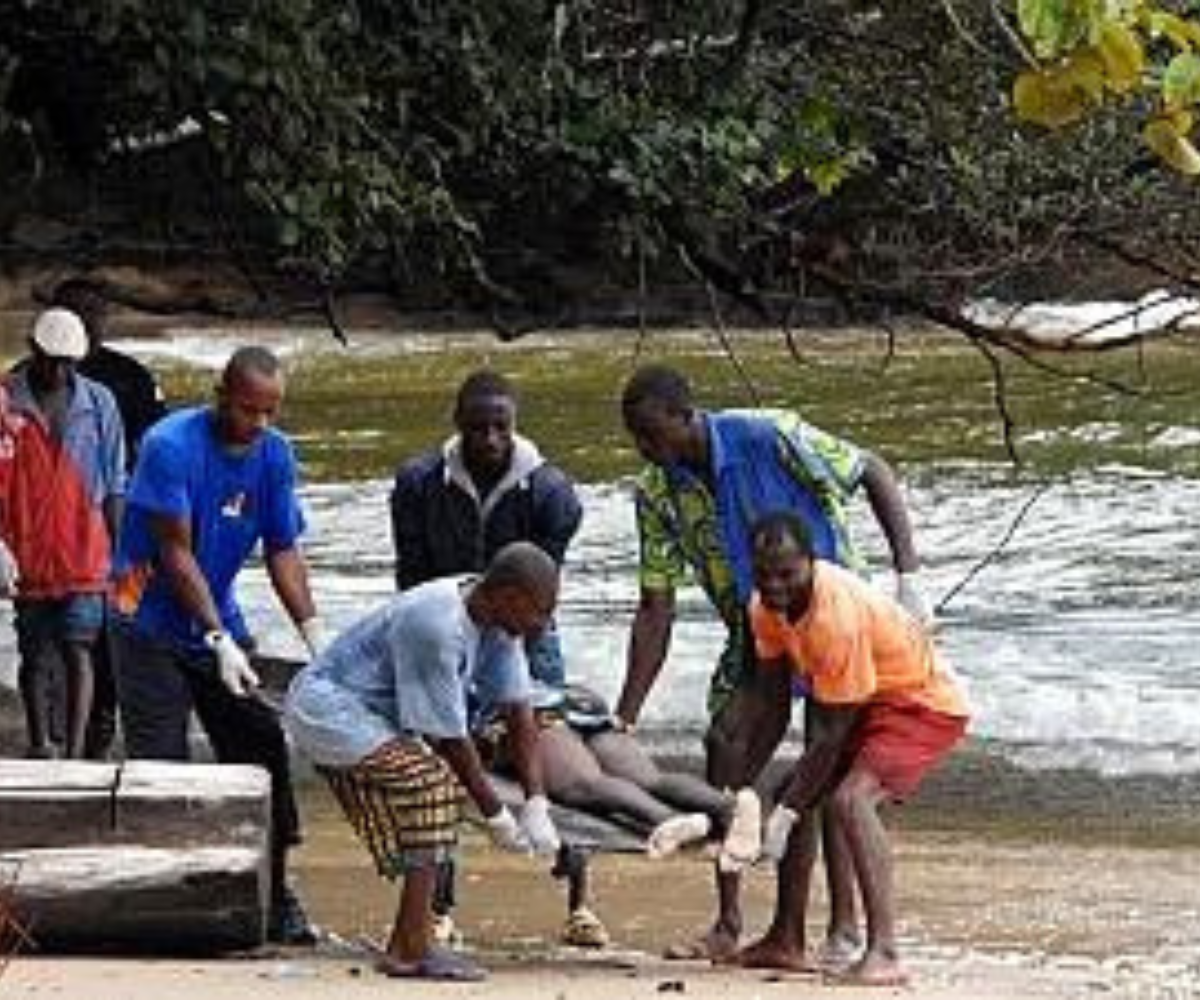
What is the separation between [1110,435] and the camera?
96.3 feet

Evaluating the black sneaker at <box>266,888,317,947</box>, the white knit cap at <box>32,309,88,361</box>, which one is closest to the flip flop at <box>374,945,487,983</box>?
the black sneaker at <box>266,888,317,947</box>

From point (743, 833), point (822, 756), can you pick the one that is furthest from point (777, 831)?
point (822, 756)

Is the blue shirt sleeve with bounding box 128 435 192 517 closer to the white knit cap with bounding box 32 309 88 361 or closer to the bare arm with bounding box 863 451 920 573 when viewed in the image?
the white knit cap with bounding box 32 309 88 361

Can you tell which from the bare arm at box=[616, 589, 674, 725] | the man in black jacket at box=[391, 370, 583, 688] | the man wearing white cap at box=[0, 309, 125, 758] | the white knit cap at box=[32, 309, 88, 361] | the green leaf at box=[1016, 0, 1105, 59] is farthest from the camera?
the man wearing white cap at box=[0, 309, 125, 758]

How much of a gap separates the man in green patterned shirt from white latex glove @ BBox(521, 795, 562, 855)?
60 centimetres

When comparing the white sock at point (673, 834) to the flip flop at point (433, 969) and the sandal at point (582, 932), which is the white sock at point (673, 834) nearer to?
the flip flop at point (433, 969)

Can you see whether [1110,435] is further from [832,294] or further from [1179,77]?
[1179,77]

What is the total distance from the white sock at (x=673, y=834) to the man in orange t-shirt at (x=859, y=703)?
0.61 ft

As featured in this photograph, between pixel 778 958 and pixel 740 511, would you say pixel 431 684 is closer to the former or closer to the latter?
pixel 740 511

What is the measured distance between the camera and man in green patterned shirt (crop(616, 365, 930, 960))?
889 centimetres

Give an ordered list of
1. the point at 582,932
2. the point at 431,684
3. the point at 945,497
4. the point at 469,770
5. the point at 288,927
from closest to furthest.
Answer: the point at 431,684, the point at 469,770, the point at 288,927, the point at 582,932, the point at 945,497

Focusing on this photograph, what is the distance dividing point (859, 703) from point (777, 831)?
389 millimetres

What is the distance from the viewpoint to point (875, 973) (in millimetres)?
8711

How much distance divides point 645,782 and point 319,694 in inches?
39.1
